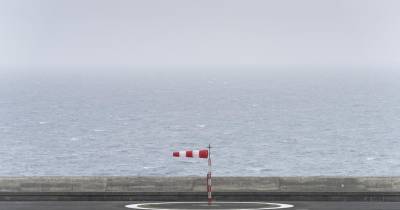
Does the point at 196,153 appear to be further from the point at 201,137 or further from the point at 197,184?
the point at 201,137

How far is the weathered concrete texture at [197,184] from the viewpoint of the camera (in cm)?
2483

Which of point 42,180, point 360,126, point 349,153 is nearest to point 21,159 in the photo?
point 349,153

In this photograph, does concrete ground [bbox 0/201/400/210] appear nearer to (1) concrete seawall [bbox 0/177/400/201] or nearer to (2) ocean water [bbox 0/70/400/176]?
(1) concrete seawall [bbox 0/177/400/201]

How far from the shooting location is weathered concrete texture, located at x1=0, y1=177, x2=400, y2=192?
24.8 metres

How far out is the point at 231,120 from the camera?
136m

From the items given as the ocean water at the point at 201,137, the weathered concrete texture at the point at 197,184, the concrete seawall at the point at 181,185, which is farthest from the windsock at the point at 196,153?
the ocean water at the point at 201,137

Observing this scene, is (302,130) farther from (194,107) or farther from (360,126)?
(194,107)

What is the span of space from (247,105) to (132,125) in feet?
161

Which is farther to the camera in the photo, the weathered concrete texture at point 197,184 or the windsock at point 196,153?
the weathered concrete texture at point 197,184

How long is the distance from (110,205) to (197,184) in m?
3.09

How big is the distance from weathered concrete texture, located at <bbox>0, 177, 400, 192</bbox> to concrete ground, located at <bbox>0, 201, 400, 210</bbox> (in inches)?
67.4

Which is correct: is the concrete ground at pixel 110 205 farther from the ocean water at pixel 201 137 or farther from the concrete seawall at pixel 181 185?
the ocean water at pixel 201 137

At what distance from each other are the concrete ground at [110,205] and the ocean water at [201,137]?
174 feet

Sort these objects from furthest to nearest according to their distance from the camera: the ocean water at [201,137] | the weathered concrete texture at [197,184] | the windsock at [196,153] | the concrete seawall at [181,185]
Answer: the ocean water at [201,137], the weathered concrete texture at [197,184], the concrete seawall at [181,185], the windsock at [196,153]
